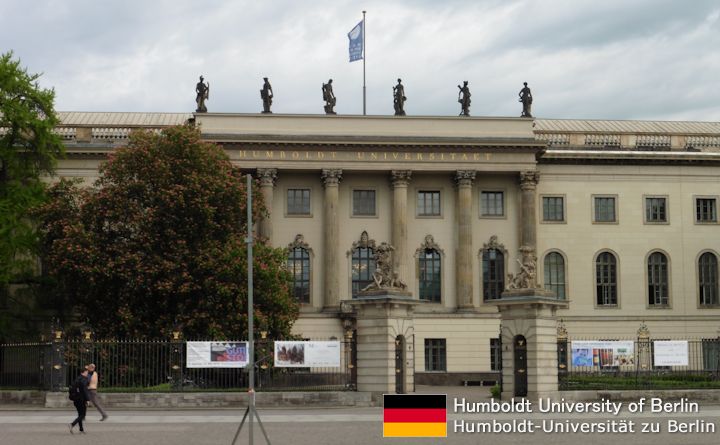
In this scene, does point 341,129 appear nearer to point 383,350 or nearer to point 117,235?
point 117,235

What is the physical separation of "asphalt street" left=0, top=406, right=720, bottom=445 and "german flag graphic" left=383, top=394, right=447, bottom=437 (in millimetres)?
6436

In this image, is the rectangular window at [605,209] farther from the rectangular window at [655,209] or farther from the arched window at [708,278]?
the arched window at [708,278]

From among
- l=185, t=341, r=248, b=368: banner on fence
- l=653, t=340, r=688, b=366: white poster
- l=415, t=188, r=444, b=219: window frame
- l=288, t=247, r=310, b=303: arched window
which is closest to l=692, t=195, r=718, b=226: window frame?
l=415, t=188, r=444, b=219: window frame

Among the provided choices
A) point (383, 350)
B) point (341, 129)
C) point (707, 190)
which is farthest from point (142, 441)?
point (707, 190)

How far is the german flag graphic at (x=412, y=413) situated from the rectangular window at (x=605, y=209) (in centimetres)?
5265

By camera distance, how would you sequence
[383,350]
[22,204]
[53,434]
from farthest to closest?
[22,204]
[383,350]
[53,434]

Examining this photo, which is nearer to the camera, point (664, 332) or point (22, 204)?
A: point (22, 204)

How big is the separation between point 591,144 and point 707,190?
803cm

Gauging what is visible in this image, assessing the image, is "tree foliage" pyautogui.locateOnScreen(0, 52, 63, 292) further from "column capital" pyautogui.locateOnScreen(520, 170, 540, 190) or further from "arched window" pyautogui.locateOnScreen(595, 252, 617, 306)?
"arched window" pyautogui.locateOnScreen(595, 252, 617, 306)

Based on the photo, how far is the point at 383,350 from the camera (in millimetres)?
39094

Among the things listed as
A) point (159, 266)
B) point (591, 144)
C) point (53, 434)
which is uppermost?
point (591, 144)

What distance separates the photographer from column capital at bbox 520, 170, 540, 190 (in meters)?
68.3

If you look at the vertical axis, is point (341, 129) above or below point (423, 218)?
above

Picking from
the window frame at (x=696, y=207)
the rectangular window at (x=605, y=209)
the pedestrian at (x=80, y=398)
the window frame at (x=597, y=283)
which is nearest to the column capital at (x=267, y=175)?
the rectangular window at (x=605, y=209)
